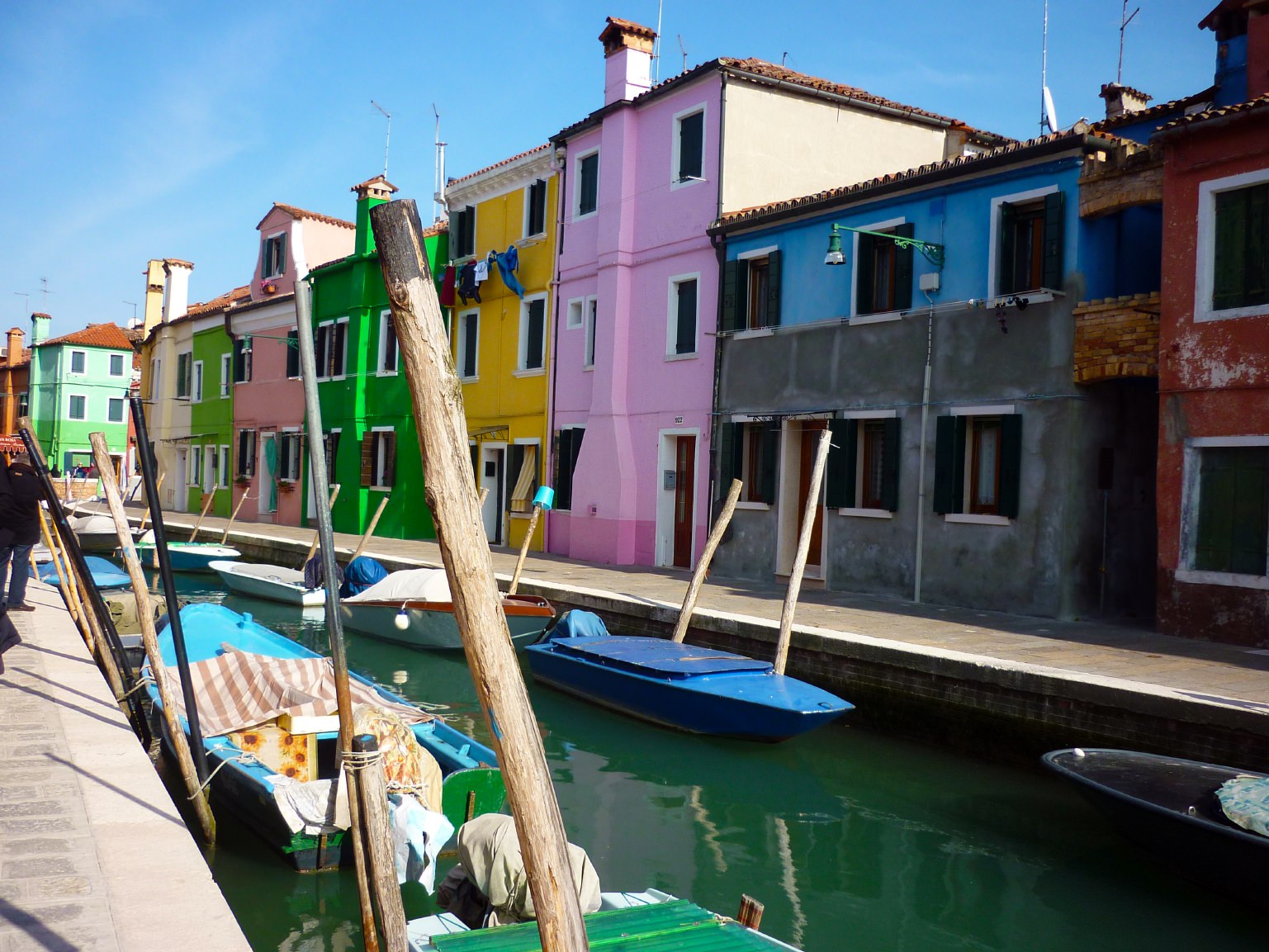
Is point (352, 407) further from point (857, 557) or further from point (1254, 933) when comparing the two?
point (1254, 933)

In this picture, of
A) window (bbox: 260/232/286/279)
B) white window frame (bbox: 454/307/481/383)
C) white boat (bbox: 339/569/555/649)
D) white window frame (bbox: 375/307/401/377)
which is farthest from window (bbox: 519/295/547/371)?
window (bbox: 260/232/286/279)

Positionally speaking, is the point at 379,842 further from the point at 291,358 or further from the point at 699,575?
the point at 291,358

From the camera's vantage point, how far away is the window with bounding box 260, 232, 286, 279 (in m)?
33.4

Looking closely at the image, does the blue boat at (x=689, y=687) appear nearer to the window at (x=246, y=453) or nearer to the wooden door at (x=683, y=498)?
the wooden door at (x=683, y=498)

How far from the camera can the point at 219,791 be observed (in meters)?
7.11

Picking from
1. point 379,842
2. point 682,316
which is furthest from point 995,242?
point 379,842

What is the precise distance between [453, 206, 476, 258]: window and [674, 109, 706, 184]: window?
7189mm

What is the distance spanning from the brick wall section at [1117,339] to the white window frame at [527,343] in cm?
1200

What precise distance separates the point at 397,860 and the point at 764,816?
3.26m

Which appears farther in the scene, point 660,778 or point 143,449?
point 660,778

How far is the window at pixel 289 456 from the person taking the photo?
30.7m

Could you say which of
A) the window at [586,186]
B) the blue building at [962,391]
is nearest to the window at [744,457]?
the blue building at [962,391]

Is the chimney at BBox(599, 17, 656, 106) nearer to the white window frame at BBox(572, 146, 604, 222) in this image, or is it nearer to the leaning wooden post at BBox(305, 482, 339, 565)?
the white window frame at BBox(572, 146, 604, 222)

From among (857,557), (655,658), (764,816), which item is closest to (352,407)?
(857,557)
